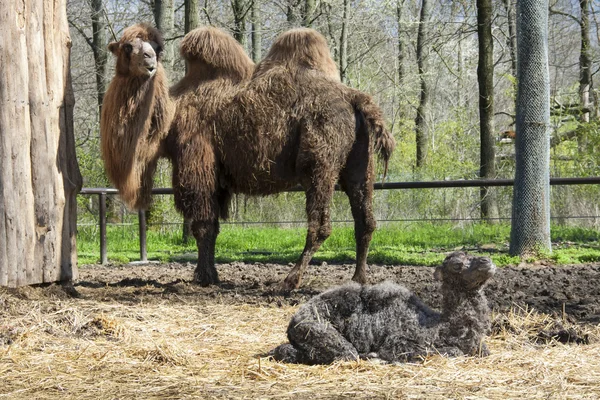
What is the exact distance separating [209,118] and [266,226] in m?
8.44

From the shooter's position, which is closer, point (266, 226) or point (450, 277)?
point (450, 277)

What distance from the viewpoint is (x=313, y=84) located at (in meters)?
7.81

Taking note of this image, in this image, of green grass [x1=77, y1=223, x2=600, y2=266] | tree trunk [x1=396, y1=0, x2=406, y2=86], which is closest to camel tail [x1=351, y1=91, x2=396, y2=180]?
green grass [x1=77, y1=223, x2=600, y2=266]

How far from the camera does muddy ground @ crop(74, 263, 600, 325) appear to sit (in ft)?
20.9

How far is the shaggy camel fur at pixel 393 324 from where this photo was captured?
4383 millimetres

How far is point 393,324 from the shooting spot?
4449mm

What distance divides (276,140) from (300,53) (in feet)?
3.39

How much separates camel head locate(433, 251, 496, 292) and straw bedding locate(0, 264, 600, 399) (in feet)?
1.44

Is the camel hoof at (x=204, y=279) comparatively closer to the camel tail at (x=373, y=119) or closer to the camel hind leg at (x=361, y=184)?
the camel hind leg at (x=361, y=184)

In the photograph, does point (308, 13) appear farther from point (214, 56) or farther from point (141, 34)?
point (141, 34)

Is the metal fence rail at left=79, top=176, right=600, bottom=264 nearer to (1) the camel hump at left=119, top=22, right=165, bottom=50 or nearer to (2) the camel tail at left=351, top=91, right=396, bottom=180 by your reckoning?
(2) the camel tail at left=351, top=91, right=396, bottom=180

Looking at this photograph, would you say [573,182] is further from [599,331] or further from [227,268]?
[599,331]

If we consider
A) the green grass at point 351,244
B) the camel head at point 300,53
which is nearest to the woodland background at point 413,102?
the green grass at point 351,244

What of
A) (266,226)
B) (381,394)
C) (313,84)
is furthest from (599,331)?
(266,226)
